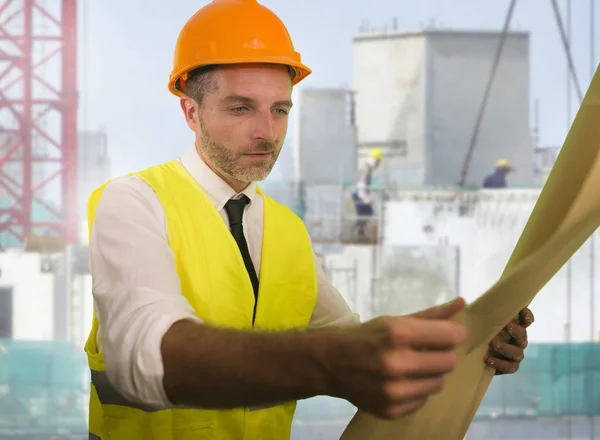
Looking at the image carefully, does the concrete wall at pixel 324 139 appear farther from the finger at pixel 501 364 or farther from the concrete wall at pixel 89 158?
the finger at pixel 501 364

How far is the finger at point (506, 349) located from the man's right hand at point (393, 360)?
0.33 metres

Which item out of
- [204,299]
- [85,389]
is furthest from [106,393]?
[85,389]

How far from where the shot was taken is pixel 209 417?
0.92m

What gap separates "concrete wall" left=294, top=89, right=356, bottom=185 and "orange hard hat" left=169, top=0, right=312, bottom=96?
10097mm

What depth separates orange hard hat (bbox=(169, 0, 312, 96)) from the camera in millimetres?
896

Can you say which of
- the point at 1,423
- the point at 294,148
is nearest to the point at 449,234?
the point at 294,148

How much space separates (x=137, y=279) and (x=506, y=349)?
1.24 feet

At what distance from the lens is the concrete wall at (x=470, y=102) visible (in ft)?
45.9

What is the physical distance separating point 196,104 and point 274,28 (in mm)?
126

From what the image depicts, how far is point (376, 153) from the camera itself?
40.8 feet

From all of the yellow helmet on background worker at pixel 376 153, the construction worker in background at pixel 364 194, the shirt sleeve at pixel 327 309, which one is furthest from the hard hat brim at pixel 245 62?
the yellow helmet on background worker at pixel 376 153

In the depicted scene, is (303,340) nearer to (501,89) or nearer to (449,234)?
(449,234)

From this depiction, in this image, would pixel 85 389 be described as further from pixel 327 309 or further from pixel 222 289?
pixel 222 289

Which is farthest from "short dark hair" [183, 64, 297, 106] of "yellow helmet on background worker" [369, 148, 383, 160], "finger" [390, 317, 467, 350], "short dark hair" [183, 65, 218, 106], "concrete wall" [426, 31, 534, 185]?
"concrete wall" [426, 31, 534, 185]
